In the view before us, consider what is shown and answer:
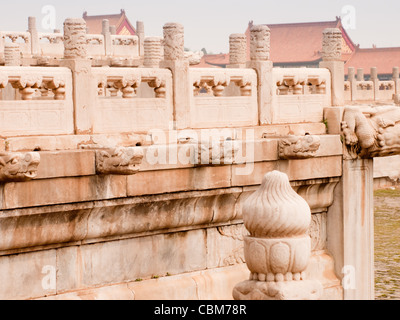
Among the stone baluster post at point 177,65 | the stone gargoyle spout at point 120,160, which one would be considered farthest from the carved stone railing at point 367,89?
the stone gargoyle spout at point 120,160

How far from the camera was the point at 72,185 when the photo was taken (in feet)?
30.4

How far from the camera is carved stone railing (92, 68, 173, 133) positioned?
10.0m

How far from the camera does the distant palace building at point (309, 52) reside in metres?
58.8

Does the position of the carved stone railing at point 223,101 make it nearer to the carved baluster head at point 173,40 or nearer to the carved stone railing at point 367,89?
the carved baluster head at point 173,40

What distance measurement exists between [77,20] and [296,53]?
179 feet

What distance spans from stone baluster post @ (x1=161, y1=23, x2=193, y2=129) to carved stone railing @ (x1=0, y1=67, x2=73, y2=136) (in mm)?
1442

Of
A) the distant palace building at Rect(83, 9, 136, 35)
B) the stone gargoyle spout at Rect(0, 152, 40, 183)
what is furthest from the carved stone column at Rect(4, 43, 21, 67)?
the distant palace building at Rect(83, 9, 136, 35)

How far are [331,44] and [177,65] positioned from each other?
2781mm

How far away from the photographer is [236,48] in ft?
41.2

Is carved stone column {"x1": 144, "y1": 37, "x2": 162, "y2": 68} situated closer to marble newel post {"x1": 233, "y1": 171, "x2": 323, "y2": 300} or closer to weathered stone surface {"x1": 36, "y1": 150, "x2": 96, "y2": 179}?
weathered stone surface {"x1": 36, "y1": 150, "x2": 96, "y2": 179}

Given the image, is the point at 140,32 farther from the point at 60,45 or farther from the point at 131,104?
the point at 131,104
